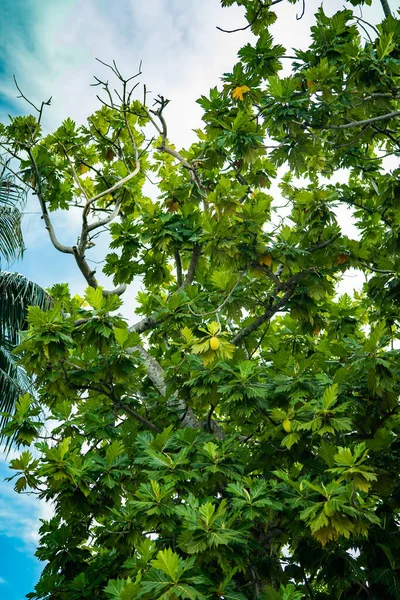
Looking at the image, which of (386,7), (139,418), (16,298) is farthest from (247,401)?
(16,298)

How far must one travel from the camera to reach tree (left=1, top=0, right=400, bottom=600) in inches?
136

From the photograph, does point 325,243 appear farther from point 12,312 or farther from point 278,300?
point 12,312

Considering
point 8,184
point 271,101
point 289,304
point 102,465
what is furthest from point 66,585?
point 8,184

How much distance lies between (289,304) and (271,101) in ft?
5.21

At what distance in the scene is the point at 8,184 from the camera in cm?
1121

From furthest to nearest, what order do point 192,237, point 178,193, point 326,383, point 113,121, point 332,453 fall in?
point 113,121
point 178,193
point 192,237
point 326,383
point 332,453

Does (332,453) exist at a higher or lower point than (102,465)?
lower

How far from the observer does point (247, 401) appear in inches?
154

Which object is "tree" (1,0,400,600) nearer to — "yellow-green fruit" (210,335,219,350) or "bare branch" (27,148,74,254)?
"yellow-green fruit" (210,335,219,350)

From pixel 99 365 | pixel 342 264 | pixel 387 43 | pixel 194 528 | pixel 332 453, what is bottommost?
pixel 194 528

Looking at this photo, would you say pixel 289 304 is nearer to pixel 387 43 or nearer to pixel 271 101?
pixel 271 101

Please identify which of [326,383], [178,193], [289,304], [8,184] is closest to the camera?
[326,383]

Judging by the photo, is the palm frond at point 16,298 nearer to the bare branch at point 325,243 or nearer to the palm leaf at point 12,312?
the palm leaf at point 12,312

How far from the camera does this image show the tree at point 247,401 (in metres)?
3.46
